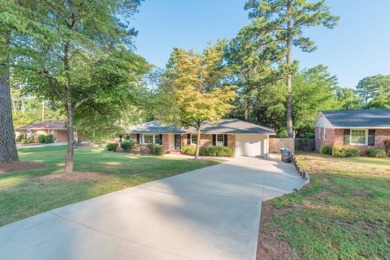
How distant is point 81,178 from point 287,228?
24.2 ft

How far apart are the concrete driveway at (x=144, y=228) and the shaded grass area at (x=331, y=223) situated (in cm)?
48

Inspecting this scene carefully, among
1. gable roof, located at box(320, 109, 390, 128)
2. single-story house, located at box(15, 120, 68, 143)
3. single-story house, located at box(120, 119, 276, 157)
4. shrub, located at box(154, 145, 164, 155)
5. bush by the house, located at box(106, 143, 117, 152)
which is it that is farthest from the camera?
single-story house, located at box(15, 120, 68, 143)

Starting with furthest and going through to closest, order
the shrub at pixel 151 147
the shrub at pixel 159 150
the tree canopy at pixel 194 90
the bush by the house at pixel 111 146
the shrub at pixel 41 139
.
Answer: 1. the shrub at pixel 41 139
2. the bush by the house at pixel 111 146
3. the shrub at pixel 151 147
4. the shrub at pixel 159 150
5. the tree canopy at pixel 194 90

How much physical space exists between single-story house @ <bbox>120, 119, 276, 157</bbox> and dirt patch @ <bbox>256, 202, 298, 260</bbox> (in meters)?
12.5

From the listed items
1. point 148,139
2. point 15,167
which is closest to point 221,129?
point 148,139

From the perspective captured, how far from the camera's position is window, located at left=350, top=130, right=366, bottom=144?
55.2ft

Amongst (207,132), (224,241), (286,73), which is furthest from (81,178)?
(286,73)

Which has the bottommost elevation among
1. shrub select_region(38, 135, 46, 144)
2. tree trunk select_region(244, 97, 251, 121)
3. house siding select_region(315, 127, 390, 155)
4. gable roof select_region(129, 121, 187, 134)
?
shrub select_region(38, 135, 46, 144)

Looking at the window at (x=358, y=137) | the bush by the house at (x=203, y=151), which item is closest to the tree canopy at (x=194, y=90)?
the bush by the house at (x=203, y=151)

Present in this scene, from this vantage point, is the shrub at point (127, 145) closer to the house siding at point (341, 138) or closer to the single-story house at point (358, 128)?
the single-story house at point (358, 128)

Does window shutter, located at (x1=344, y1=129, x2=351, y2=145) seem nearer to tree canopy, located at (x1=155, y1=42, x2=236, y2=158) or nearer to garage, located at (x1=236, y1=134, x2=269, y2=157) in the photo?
garage, located at (x1=236, y1=134, x2=269, y2=157)

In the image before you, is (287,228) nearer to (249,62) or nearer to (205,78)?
(205,78)

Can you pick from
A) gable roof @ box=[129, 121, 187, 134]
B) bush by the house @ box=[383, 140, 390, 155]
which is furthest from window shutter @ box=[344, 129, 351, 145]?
gable roof @ box=[129, 121, 187, 134]

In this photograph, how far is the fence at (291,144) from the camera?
19.2 metres
